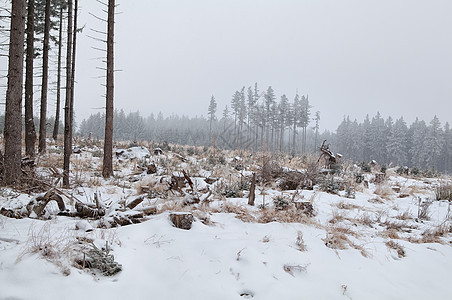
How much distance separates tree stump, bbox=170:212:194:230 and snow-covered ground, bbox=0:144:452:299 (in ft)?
0.34

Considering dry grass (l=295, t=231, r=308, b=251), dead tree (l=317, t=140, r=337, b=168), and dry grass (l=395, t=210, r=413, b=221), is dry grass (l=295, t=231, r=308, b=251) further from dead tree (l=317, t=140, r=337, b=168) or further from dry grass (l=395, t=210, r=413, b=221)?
dead tree (l=317, t=140, r=337, b=168)

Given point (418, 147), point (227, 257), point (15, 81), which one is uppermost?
point (418, 147)

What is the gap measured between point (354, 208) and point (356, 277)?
8.77 feet

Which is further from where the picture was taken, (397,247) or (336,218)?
(336,218)

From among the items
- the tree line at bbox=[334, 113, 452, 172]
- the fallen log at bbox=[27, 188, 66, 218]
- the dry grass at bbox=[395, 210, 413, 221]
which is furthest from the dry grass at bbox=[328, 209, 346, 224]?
the tree line at bbox=[334, 113, 452, 172]

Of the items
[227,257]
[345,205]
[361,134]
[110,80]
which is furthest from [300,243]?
[361,134]

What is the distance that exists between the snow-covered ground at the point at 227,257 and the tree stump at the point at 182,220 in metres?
0.10

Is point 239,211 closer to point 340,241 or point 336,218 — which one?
point 340,241

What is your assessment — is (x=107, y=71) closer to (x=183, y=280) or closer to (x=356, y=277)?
(x=183, y=280)

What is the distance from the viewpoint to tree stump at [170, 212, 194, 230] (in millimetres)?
2857

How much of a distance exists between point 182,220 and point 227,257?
0.83 m

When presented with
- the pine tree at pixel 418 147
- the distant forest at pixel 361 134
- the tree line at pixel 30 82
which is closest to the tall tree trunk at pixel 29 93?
the tree line at pixel 30 82

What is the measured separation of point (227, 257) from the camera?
2.26 meters

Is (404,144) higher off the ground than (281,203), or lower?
higher
